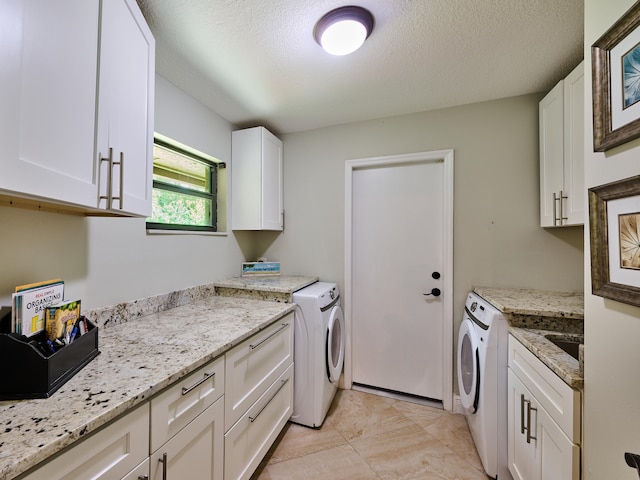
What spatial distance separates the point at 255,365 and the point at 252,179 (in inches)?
61.0

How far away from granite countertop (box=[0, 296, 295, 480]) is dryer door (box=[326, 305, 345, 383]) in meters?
0.53

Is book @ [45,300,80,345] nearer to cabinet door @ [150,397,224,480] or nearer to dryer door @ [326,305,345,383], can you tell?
cabinet door @ [150,397,224,480]

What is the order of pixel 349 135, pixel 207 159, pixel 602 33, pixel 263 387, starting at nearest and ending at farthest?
1. pixel 602 33
2. pixel 263 387
3. pixel 207 159
4. pixel 349 135

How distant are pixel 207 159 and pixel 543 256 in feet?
Answer: 9.13

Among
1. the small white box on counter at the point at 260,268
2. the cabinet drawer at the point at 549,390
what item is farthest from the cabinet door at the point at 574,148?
the small white box on counter at the point at 260,268

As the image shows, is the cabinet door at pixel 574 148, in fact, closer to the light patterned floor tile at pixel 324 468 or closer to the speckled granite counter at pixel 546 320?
the speckled granite counter at pixel 546 320

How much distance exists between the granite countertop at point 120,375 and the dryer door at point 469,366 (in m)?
1.25

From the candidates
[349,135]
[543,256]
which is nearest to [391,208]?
[349,135]

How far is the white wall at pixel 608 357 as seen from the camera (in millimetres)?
733

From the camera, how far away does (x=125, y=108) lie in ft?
3.25

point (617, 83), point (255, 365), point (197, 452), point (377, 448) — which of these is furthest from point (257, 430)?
point (617, 83)

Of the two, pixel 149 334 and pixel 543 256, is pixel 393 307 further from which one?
pixel 149 334

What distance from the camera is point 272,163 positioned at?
2385 millimetres

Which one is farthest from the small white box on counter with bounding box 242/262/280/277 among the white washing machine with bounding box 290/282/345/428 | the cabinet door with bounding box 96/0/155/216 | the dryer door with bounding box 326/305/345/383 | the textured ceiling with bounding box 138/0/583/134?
the textured ceiling with bounding box 138/0/583/134
